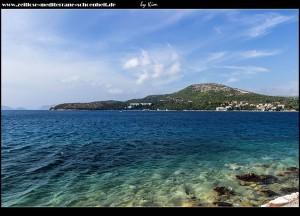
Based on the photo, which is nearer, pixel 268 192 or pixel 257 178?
pixel 268 192

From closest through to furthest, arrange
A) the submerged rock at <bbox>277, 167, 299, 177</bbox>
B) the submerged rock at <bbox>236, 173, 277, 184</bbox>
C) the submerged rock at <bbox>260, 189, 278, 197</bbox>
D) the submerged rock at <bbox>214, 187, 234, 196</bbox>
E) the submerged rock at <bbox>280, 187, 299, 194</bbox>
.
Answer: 1. the submerged rock at <bbox>260, 189, 278, 197</bbox>
2. the submerged rock at <bbox>214, 187, 234, 196</bbox>
3. the submerged rock at <bbox>280, 187, 299, 194</bbox>
4. the submerged rock at <bbox>236, 173, 277, 184</bbox>
5. the submerged rock at <bbox>277, 167, 299, 177</bbox>

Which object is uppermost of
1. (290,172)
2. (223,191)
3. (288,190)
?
(223,191)

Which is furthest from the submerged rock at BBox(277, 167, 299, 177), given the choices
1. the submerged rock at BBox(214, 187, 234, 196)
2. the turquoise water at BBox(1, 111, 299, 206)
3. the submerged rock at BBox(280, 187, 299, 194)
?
the submerged rock at BBox(214, 187, 234, 196)

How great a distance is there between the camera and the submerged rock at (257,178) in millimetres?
16938

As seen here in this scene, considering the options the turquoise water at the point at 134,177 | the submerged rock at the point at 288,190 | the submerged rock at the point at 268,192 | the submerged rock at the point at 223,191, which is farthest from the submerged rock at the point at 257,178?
the submerged rock at the point at 223,191

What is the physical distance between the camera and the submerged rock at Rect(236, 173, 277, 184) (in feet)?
55.6

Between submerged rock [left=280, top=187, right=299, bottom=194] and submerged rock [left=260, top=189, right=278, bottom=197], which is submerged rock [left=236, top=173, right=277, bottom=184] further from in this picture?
submerged rock [left=260, top=189, right=278, bottom=197]

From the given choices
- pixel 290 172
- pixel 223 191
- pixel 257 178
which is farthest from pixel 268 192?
pixel 290 172

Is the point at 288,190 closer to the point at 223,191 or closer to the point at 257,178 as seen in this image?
the point at 257,178

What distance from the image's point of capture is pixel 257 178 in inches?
688

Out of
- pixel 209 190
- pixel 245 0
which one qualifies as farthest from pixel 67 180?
pixel 245 0

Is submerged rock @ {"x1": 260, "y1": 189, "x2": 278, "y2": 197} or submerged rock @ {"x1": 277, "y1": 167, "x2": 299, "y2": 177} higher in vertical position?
submerged rock @ {"x1": 260, "y1": 189, "x2": 278, "y2": 197}

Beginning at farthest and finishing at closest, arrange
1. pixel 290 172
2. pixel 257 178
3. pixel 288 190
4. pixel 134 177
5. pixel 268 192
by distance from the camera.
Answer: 1. pixel 290 172
2. pixel 134 177
3. pixel 257 178
4. pixel 288 190
5. pixel 268 192
